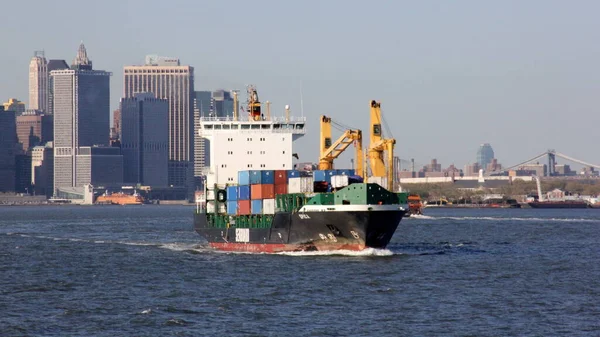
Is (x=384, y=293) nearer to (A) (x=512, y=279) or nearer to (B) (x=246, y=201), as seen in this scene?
(A) (x=512, y=279)

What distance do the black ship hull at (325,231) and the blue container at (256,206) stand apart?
118 cm

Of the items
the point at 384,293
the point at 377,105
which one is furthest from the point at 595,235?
the point at 384,293

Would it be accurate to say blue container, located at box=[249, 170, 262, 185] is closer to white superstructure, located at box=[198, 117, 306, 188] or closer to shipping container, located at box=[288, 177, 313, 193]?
shipping container, located at box=[288, 177, 313, 193]

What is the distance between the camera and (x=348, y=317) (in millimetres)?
43844

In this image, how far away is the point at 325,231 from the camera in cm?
6850

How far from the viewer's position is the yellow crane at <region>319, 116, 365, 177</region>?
282ft

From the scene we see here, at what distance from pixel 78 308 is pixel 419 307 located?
13.8 meters

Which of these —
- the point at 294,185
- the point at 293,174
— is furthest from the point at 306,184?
the point at 293,174

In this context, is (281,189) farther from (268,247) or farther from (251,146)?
(251,146)

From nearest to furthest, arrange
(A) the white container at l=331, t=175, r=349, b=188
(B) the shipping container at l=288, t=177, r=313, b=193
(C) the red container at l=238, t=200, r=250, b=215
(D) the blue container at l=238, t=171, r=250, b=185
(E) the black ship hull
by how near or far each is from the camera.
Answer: (E) the black ship hull, (A) the white container at l=331, t=175, r=349, b=188, (B) the shipping container at l=288, t=177, r=313, b=193, (D) the blue container at l=238, t=171, r=250, b=185, (C) the red container at l=238, t=200, r=250, b=215

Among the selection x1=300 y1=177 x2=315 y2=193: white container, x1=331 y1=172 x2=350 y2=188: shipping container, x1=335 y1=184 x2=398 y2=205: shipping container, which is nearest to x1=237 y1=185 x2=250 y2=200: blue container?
x1=300 y1=177 x2=315 y2=193: white container

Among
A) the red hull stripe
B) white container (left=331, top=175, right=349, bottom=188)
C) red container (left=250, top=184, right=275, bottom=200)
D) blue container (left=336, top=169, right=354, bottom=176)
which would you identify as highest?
blue container (left=336, top=169, right=354, bottom=176)

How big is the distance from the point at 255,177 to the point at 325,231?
822 centimetres

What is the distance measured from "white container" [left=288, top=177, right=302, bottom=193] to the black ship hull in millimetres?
1736
